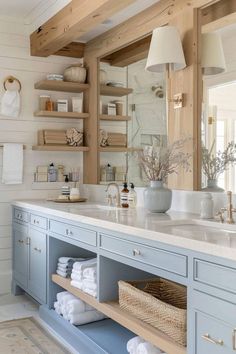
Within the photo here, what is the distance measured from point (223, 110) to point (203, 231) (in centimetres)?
88

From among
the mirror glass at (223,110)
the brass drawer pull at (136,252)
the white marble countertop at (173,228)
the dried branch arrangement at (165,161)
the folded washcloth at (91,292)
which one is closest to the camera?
the white marble countertop at (173,228)

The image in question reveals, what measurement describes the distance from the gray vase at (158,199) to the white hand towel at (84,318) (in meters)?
0.85

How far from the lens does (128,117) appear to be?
3705 mm

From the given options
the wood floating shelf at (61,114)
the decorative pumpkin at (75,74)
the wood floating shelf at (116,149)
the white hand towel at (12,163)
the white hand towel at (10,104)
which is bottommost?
the white hand towel at (12,163)

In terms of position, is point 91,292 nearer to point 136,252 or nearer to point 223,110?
point 136,252

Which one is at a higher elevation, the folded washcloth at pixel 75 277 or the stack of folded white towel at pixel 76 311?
the folded washcloth at pixel 75 277

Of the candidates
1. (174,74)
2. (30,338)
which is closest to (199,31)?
(174,74)

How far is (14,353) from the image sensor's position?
2.81 metres

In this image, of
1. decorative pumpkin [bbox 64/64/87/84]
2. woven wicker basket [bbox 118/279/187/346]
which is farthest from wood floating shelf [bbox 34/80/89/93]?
woven wicker basket [bbox 118/279/187/346]

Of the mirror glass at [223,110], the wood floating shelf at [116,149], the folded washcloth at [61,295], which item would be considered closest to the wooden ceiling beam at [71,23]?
the mirror glass at [223,110]

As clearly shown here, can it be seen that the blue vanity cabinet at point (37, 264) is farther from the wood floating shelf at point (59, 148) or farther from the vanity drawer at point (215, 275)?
the vanity drawer at point (215, 275)

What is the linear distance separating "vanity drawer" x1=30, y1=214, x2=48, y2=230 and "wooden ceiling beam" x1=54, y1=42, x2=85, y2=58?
1606mm

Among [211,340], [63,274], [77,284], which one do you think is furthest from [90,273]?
[211,340]

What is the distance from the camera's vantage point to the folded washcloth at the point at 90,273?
274 cm
